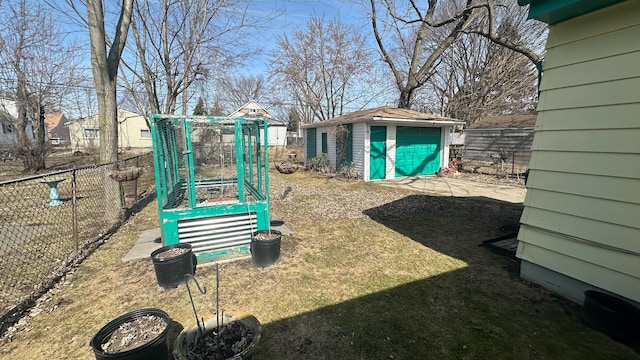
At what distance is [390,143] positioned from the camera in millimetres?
10828

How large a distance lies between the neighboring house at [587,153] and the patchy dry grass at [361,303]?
1.60ft

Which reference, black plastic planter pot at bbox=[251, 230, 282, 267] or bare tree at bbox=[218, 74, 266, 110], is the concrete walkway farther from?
bare tree at bbox=[218, 74, 266, 110]

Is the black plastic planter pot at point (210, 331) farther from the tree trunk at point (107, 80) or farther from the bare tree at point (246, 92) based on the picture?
the bare tree at point (246, 92)

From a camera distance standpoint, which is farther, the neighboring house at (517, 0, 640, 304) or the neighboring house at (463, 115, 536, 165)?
the neighboring house at (463, 115, 536, 165)

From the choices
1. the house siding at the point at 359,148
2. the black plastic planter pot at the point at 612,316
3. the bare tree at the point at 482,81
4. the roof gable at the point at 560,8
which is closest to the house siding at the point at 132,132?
the house siding at the point at 359,148

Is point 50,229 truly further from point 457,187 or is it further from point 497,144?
point 497,144

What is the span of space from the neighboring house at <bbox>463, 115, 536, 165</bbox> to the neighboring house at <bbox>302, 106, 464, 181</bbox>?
16.6ft

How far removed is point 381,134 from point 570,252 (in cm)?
833

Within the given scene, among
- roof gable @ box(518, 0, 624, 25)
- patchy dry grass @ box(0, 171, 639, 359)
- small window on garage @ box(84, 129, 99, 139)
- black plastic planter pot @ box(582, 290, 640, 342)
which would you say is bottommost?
patchy dry grass @ box(0, 171, 639, 359)

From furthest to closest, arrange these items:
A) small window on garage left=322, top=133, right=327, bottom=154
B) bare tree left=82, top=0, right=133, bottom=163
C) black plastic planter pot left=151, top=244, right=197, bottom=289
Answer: small window on garage left=322, top=133, right=327, bottom=154, bare tree left=82, top=0, right=133, bottom=163, black plastic planter pot left=151, top=244, right=197, bottom=289

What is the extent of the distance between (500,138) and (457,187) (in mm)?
9344

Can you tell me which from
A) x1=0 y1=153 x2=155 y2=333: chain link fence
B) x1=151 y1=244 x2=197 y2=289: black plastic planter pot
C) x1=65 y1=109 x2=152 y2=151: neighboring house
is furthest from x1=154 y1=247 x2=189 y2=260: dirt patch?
x1=65 y1=109 x2=152 y2=151: neighboring house

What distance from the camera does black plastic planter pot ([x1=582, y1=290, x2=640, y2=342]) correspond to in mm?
2172

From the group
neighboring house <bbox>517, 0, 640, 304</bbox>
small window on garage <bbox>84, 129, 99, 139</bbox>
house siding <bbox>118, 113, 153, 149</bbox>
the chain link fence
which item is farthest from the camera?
small window on garage <bbox>84, 129, 99, 139</bbox>
